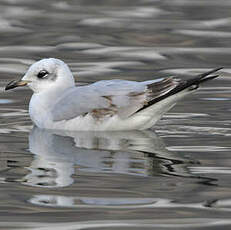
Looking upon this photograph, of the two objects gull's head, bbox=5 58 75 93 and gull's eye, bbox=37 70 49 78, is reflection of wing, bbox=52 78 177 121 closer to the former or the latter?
gull's head, bbox=5 58 75 93

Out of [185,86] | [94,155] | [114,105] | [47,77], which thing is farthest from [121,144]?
[47,77]

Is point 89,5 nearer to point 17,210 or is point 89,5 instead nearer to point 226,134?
point 226,134

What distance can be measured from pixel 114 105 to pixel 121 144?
1.89 feet

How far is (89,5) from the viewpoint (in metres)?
21.7

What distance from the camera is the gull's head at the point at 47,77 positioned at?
11.6 meters

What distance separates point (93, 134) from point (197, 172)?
7.28 feet

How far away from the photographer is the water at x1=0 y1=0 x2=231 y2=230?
24.8 ft

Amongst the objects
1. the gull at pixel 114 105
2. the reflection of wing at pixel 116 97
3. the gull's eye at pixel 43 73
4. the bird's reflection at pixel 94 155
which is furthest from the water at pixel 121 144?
the gull's eye at pixel 43 73

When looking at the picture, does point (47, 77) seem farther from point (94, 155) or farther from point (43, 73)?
point (94, 155)

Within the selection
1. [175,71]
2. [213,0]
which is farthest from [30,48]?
[213,0]

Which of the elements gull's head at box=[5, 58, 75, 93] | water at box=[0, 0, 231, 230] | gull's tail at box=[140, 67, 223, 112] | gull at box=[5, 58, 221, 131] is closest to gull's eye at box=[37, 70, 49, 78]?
gull's head at box=[5, 58, 75, 93]

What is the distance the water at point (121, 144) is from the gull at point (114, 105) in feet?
0.44

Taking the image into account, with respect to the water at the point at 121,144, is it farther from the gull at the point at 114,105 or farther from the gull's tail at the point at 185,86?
the gull's tail at the point at 185,86

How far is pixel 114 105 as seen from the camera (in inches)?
421
